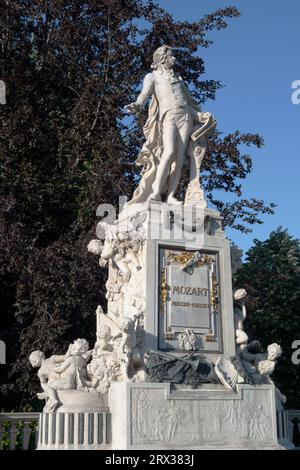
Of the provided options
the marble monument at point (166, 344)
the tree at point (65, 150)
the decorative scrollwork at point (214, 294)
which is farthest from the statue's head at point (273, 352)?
the tree at point (65, 150)

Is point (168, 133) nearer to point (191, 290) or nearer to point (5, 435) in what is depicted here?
point (191, 290)

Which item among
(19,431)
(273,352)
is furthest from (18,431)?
(273,352)

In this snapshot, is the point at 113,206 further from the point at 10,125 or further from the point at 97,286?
the point at 10,125

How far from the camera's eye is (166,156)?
36.5 feet

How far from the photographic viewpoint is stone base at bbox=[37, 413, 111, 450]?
8992 millimetres

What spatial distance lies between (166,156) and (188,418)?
437 cm

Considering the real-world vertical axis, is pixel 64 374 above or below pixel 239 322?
below

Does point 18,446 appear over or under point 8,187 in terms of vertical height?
under

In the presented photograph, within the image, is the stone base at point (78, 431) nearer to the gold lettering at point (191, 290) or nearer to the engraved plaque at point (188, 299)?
the engraved plaque at point (188, 299)

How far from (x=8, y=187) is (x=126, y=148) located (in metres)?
3.59

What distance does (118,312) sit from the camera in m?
10.9

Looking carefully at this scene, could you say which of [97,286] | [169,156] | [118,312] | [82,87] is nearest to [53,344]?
[97,286]

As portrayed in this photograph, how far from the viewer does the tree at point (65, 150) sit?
16.3m

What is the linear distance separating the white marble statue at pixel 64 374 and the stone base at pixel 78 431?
0.27 meters
